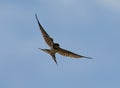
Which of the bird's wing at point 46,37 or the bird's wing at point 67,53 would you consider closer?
the bird's wing at point 46,37

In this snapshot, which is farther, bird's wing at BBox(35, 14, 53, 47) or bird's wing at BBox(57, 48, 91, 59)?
bird's wing at BBox(57, 48, 91, 59)

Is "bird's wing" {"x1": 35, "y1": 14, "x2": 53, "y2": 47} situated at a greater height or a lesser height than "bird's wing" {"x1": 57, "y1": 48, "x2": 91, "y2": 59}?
greater

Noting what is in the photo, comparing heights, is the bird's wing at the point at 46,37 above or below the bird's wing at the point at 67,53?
above

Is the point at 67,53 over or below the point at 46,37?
below

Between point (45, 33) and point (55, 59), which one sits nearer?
point (45, 33)

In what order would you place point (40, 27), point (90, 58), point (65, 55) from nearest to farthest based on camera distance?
point (90, 58)
point (40, 27)
point (65, 55)

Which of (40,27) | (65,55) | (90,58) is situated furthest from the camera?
(65,55)

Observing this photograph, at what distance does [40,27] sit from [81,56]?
409cm

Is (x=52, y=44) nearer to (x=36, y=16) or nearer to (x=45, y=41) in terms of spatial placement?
(x=45, y=41)

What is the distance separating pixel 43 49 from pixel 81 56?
11.2 ft

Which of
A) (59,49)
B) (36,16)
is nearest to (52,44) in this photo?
(59,49)

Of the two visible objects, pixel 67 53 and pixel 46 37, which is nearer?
pixel 46 37

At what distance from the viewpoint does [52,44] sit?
3316 centimetres

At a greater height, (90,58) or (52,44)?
(52,44)
